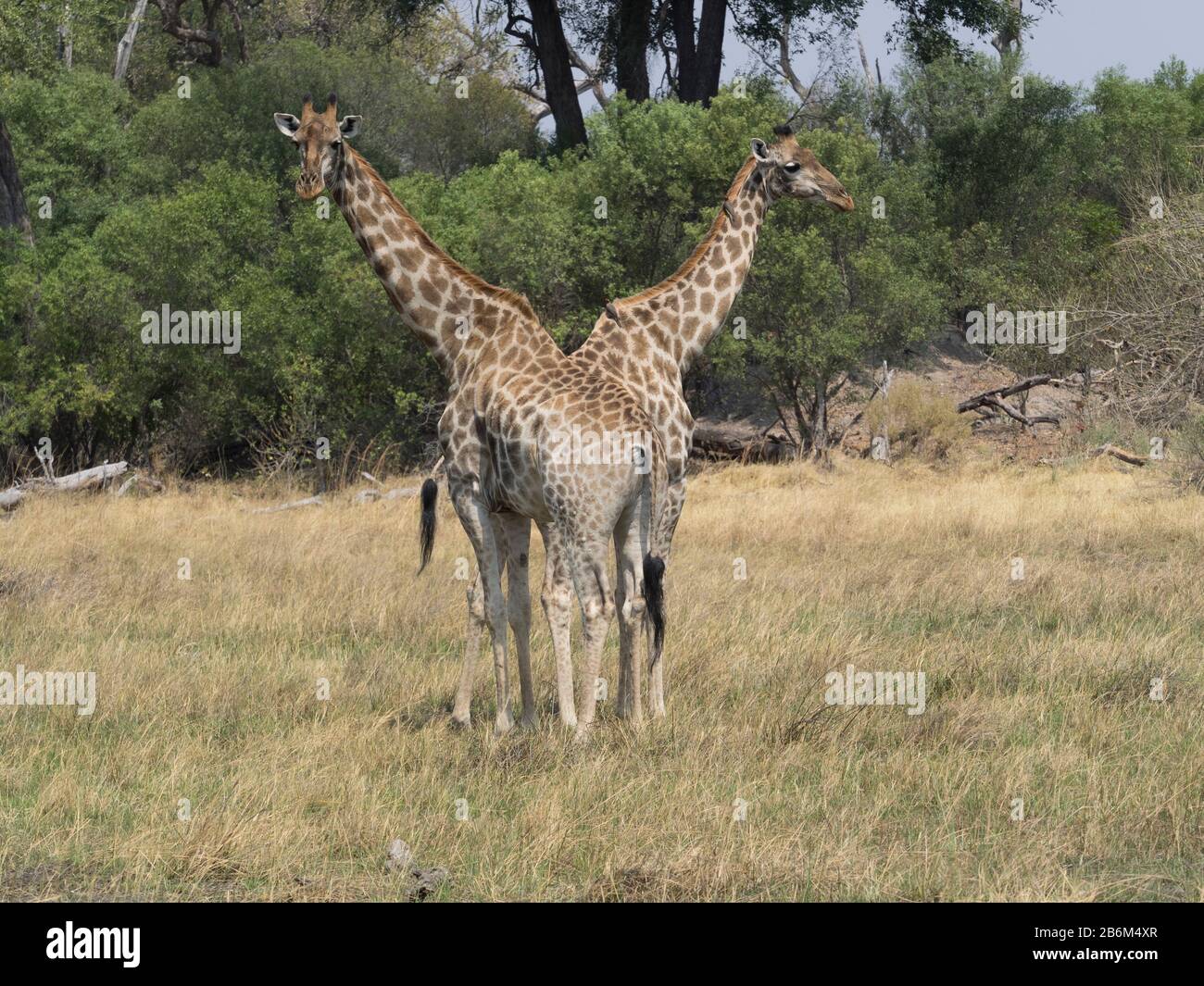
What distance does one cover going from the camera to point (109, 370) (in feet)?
61.1

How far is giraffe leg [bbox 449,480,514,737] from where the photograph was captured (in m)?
7.11

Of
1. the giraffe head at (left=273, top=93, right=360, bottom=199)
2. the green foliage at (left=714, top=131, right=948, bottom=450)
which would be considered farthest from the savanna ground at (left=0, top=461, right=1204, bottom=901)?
the green foliage at (left=714, top=131, right=948, bottom=450)

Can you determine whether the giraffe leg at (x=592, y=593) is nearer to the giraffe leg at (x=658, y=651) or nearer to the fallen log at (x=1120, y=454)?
the giraffe leg at (x=658, y=651)

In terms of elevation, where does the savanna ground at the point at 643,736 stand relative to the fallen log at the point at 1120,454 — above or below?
below

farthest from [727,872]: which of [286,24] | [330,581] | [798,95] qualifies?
[286,24]

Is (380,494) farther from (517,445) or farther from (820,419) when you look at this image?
(517,445)

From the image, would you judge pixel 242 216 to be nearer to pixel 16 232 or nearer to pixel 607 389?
pixel 16 232

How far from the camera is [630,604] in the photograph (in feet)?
22.1

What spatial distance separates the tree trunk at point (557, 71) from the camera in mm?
26656

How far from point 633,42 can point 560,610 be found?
23.4m

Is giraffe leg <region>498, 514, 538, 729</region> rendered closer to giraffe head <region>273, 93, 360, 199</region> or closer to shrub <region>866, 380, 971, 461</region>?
giraffe head <region>273, 93, 360, 199</region>

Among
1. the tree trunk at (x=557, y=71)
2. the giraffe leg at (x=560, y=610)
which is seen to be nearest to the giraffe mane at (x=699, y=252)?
the giraffe leg at (x=560, y=610)

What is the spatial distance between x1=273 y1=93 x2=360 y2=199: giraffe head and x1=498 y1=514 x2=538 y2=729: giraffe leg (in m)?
2.02

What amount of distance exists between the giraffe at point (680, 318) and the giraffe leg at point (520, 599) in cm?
48
